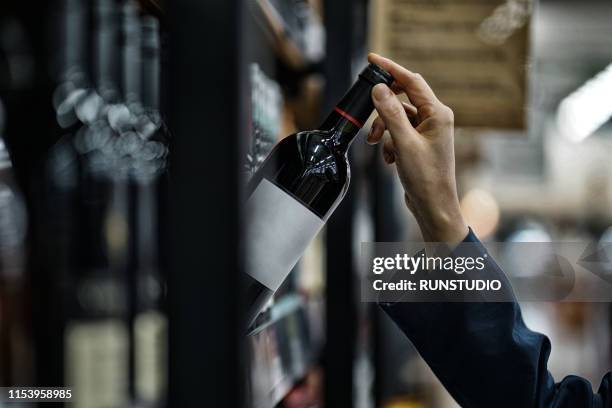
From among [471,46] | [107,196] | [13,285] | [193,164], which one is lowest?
[13,285]

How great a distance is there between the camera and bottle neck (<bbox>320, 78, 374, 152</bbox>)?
2.60ft

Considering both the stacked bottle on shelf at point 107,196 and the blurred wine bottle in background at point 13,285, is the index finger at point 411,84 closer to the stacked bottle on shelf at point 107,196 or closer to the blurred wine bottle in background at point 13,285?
the stacked bottle on shelf at point 107,196

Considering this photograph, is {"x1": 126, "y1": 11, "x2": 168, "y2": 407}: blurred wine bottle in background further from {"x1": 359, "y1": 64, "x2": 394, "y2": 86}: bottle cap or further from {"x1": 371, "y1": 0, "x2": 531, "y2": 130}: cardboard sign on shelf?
{"x1": 359, "y1": 64, "x2": 394, "y2": 86}: bottle cap

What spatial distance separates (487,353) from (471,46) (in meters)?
0.67

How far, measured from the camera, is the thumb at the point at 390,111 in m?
0.78

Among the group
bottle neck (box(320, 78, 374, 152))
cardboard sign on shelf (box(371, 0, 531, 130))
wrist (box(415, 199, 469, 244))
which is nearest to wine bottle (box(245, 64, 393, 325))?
bottle neck (box(320, 78, 374, 152))

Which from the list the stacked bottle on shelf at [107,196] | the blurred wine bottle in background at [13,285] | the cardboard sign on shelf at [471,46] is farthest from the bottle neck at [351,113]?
the blurred wine bottle in background at [13,285]

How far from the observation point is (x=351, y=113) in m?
0.80

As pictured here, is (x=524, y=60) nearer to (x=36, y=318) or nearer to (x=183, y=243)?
(x=183, y=243)

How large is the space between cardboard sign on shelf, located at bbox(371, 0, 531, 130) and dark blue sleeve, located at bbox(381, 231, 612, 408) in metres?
0.45

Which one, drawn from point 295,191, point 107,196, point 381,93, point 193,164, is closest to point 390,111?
point 381,93

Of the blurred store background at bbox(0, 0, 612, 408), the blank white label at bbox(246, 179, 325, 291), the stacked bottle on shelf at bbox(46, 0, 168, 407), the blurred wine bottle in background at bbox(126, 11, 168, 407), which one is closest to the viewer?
the blurred store background at bbox(0, 0, 612, 408)

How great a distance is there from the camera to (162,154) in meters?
1.57

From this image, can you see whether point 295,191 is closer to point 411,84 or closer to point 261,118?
point 411,84
